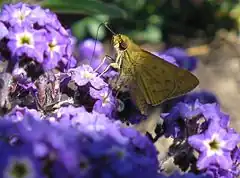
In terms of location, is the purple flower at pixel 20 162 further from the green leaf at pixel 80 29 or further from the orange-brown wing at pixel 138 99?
the green leaf at pixel 80 29

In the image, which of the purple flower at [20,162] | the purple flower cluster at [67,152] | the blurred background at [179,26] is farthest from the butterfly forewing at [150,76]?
the blurred background at [179,26]

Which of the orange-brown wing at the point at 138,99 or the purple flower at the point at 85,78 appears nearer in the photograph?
the purple flower at the point at 85,78

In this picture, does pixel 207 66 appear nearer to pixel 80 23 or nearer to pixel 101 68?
pixel 80 23

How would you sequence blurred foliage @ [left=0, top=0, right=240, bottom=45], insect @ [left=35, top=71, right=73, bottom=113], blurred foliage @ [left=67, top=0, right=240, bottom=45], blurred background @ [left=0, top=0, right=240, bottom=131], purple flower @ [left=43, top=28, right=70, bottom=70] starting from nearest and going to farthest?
purple flower @ [left=43, top=28, right=70, bottom=70]
insect @ [left=35, top=71, right=73, bottom=113]
blurred background @ [left=0, top=0, right=240, bottom=131]
blurred foliage @ [left=0, top=0, right=240, bottom=45]
blurred foliage @ [left=67, top=0, right=240, bottom=45]

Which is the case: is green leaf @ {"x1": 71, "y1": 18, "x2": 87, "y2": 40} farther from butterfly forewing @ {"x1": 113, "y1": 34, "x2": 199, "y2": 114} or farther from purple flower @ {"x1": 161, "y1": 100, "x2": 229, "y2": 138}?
purple flower @ {"x1": 161, "y1": 100, "x2": 229, "y2": 138}

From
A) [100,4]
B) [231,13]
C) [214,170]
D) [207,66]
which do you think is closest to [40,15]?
[214,170]

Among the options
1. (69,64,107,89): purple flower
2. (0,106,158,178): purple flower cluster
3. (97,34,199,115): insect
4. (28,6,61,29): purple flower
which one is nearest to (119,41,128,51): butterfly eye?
(97,34,199,115): insect
